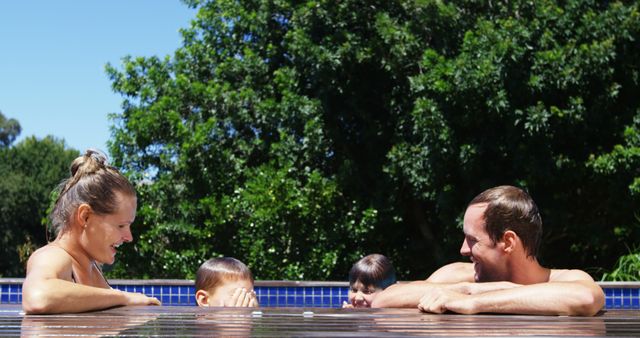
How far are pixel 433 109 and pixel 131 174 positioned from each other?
4668 mm

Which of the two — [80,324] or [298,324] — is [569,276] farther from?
[80,324]

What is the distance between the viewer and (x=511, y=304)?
110 inches

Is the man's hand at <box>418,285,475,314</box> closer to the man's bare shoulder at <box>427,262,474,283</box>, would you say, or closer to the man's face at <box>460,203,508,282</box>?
the man's face at <box>460,203,508,282</box>

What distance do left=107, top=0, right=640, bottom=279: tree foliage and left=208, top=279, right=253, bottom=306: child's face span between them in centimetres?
766

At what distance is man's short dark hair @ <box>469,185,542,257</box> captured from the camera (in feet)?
10.6

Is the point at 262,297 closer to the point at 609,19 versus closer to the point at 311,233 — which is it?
the point at 311,233

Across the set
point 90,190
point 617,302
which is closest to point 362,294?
point 90,190

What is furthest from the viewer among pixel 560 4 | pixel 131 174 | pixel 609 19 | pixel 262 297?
pixel 131 174

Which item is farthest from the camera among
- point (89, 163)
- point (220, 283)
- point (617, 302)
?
point (617, 302)

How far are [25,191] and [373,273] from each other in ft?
102

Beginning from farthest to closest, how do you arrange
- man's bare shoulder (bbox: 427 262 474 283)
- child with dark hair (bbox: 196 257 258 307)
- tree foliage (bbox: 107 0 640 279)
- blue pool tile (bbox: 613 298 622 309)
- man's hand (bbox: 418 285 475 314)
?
tree foliage (bbox: 107 0 640 279)
blue pool tile (bbox: 613 298 622 309)
child with dark hair (bbox: 196 257 258 307)
man's bare shoulder (bbox: 427 262 474 283)
man's hand (bbox: 418 285 475 314)

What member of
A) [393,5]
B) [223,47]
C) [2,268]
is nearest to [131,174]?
[223,47]

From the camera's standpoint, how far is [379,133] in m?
13.2

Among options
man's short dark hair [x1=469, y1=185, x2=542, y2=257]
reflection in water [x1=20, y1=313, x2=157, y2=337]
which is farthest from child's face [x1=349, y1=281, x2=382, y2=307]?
reflection in water [x1=20, y1=313, x2=157, y2=337]
